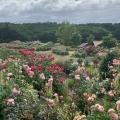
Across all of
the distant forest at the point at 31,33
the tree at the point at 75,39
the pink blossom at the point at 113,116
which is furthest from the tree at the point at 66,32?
the pink blossom at the point at 113,116

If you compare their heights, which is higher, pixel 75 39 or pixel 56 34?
pixel 56 34

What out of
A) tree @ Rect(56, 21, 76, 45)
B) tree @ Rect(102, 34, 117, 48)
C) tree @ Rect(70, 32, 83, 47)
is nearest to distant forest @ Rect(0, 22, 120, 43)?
tree @ Rect(56, 21, 76, 45)

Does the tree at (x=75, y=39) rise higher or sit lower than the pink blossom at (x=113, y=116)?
lower

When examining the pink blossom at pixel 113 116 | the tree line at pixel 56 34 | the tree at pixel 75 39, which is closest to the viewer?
the pink blossom at pixel 113 116

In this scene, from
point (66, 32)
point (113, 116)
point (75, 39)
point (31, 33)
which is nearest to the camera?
point (113, 116)

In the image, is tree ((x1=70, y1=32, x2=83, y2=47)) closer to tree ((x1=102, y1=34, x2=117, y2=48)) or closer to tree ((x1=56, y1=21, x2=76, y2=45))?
tree ((x1=56, y1=21, x2=76, y2=45))

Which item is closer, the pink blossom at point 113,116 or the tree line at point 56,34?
the pink blossom at point 113,116

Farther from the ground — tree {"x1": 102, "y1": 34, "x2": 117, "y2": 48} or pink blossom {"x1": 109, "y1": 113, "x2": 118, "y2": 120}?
pink blossom {"x1": 109, "y1": 113, "x2": 118, "y2": 120}

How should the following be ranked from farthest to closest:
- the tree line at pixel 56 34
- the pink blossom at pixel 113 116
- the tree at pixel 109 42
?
the tree line at pixel 56 34
the tree at pixel 109 42
the pink blossom at pixel 113 116

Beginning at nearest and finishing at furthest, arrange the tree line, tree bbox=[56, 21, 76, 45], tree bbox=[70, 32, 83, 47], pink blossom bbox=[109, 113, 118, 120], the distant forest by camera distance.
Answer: pink blossom bbox=[109, 113, 118, 120]
tree bbox=[70, 32, 83, 47]
the tree line
tree bbox=[56, 21, 76, 45]
the distant forest

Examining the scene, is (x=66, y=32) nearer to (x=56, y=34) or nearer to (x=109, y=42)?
(x=56, y=34)

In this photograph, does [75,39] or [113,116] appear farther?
[75,39]

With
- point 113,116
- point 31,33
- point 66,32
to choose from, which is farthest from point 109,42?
point 113,116

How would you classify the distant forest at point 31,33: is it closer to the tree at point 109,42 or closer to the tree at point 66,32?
the tree at point 66,32
